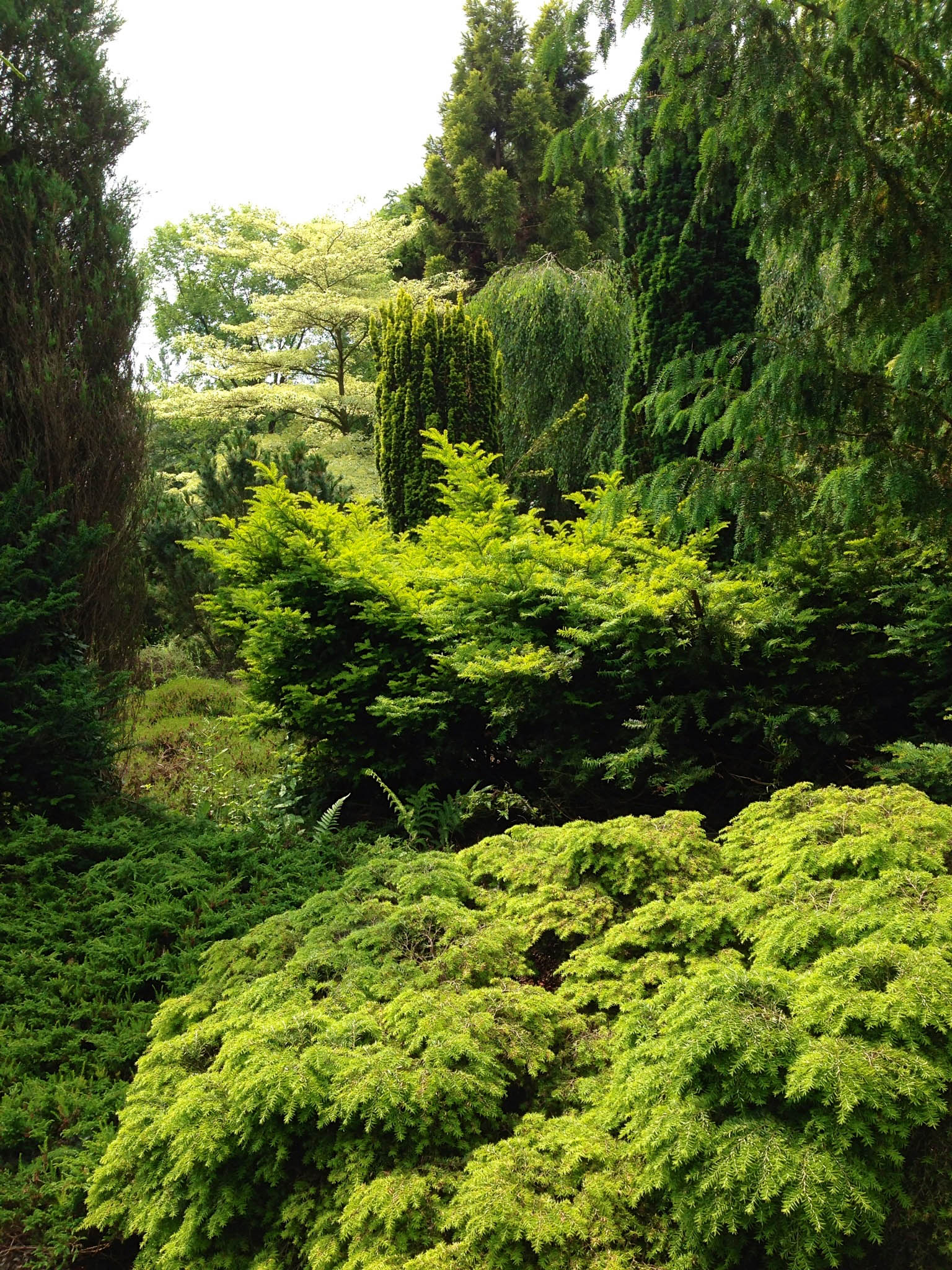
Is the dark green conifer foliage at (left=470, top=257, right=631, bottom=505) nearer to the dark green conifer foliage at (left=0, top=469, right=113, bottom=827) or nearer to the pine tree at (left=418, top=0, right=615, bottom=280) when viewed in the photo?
the pine tree at (left=418, top=0, right=615, bottom=280)

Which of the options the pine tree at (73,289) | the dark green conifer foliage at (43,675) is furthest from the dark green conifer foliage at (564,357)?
the dark green conifer foliage at (43,675)

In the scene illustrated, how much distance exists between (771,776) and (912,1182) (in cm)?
227

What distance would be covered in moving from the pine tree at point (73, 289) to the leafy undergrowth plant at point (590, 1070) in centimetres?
306

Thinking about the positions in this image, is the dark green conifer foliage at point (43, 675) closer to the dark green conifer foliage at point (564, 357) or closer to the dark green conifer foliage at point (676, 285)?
the dark green conifer foliage at point (676, 285)

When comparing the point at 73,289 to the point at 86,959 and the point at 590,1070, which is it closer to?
the point at 86,959

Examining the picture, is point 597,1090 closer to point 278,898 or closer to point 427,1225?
point 427,1225

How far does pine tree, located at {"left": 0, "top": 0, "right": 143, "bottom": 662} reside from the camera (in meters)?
4.55

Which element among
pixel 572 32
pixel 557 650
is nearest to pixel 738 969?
pixel 557 650

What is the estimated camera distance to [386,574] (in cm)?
444

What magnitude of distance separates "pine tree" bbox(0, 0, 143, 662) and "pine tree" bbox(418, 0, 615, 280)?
46.7 ft

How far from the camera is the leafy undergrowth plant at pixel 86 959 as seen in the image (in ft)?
7.63

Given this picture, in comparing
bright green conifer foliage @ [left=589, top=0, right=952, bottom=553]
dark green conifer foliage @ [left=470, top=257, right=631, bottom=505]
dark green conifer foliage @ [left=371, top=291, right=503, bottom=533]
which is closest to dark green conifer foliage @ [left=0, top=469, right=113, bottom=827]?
bright green conifer foliage @ [left=589, top=0, right=952, bottom=553]

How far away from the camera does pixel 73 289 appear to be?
4711 mm

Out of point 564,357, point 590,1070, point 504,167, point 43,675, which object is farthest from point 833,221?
point 504,167
